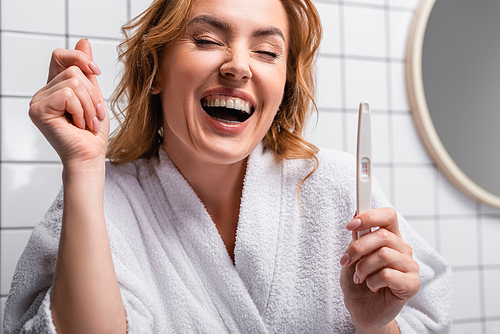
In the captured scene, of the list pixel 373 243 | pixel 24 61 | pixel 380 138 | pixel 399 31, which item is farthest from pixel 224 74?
pixel 399 31

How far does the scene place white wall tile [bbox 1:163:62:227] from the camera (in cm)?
98

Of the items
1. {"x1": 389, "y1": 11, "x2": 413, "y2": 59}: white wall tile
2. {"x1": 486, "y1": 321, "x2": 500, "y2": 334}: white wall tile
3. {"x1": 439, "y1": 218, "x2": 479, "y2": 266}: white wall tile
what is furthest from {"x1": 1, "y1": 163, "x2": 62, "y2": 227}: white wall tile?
{"x1": 486, "y1": 321, "x2": 500, "y2": 334}: white wall tile

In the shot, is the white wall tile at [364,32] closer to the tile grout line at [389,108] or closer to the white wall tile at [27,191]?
the tile grout line at [389,108]

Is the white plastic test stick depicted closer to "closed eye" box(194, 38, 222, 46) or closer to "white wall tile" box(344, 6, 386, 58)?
"closed eye" box(194, 38, 222, 46)

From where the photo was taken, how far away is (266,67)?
756mm

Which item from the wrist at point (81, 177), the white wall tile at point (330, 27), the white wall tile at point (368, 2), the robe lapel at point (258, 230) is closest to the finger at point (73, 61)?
the wrist at point (81, 177)

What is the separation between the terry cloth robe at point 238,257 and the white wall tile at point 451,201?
462mm

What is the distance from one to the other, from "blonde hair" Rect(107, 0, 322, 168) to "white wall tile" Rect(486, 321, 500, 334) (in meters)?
0.94

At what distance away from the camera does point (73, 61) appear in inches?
24.8

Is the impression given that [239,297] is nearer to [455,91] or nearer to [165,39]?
[165,39]

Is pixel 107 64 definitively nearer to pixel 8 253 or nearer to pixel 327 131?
pixel 8 253

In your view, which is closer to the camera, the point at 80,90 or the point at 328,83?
the point at 80,90

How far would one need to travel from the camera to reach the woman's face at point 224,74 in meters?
0.72

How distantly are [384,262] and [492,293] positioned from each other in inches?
38.4
